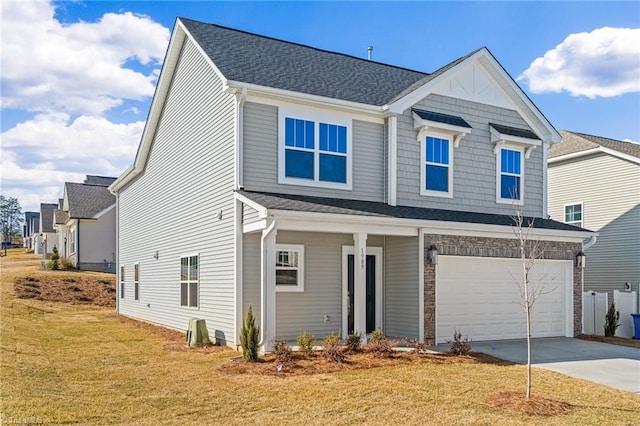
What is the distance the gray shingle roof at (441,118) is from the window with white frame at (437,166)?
1.52ft

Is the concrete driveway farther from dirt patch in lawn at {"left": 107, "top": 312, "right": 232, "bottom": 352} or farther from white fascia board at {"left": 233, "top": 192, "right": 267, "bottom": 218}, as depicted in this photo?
dirt patch in lawn at {"left": 107, "top": 312, "right": 232, "bottom": 352}

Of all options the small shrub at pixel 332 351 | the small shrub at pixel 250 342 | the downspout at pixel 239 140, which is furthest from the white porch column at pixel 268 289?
the downspout at pixel 239 140

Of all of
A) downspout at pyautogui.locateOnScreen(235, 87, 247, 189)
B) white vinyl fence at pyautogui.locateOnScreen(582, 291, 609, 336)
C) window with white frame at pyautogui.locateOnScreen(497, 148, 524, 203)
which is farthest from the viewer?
white vinyl fence at pyautogui.locateOnScreen(582, 291, 609, 336)

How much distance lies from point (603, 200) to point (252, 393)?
18448mm

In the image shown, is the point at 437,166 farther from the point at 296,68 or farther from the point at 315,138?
the point at 296,68

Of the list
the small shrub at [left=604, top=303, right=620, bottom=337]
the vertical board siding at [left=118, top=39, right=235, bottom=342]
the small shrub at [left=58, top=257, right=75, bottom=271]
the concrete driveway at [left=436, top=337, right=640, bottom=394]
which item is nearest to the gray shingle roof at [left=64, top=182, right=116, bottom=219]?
the small shrub at [left=58, top=257, right=75, bottom=271]

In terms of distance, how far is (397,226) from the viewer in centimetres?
1264

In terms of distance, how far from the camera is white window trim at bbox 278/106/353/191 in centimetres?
1288

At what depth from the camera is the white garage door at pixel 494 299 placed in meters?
13.4

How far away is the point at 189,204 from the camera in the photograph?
15.5 metres

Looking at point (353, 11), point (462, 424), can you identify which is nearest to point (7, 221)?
point (353, 11)

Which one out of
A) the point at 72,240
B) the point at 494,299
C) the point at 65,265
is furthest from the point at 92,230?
the point at 494,299

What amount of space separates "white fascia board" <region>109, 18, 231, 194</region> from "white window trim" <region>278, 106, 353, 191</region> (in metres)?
1.71

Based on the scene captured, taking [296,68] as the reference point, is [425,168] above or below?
below
